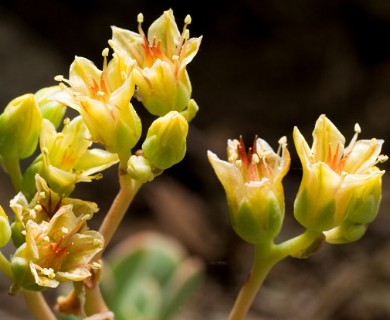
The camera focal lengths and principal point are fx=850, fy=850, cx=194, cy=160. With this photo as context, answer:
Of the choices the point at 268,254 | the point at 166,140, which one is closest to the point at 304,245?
the point at 268,254

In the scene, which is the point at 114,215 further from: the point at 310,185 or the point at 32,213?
the point at 310,185

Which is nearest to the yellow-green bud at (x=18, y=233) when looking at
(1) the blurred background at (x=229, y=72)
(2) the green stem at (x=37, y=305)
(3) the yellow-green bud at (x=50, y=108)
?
(2) the green stem at (x=37, y=305)

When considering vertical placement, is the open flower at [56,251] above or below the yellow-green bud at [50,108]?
below

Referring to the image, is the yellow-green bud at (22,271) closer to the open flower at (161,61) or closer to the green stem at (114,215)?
the green stem at (114,215)

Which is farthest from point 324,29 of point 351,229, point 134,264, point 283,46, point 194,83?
point 351,229

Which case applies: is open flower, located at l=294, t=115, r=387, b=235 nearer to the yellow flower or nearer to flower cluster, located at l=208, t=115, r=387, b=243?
flower cluster, located at l=208, t=115, r=387, b=243

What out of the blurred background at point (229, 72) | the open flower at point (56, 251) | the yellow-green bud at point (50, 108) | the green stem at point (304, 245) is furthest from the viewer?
the blurred background at point (229, 72)

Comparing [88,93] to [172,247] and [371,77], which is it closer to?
[172,247]
